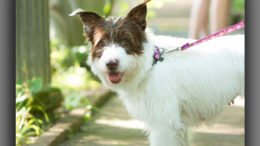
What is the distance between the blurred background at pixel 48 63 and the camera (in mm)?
5355

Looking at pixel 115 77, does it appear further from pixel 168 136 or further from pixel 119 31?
pixel 168 136

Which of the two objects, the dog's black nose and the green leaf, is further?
the green leaf

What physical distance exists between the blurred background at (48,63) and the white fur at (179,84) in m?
0.62

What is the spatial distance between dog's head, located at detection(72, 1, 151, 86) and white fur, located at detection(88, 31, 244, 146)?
0.03m

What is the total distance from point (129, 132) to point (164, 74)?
6.52 ft

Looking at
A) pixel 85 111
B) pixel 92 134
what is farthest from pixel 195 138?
pixel 85 111

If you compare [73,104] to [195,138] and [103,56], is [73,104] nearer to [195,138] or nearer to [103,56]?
[195,138]

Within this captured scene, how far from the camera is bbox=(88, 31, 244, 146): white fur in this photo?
12.9ft

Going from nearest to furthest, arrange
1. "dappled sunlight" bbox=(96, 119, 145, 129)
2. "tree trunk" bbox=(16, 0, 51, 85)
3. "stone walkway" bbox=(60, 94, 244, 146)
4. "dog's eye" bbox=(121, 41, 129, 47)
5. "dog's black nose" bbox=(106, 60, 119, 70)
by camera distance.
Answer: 1. "dog's black nose" bbox=(106, 60, 119, 70)
2. "dog's eye" bbox=(121, 41, 129, 47)
3. "stone walkway" bbox=(60, 94, 244, 146)
4. "tree trunk" bbox=(16, 0, 51, 85)
5. "dappled sunlight" bbox=(96, 119, 145, 129)

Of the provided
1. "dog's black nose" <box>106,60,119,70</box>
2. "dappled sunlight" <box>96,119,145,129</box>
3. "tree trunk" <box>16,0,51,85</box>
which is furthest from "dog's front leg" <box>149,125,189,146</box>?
"tree trunk" <box>16,0,51,85</box>

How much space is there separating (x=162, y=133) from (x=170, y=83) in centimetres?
48

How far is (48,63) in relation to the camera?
5.94 meters

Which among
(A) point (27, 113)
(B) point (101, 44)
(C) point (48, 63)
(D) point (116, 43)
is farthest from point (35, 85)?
(D) point (116, 43)

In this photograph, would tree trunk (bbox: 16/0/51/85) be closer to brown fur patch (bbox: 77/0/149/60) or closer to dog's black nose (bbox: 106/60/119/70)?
brown fur patch (bbox: 77/0/149/60)
